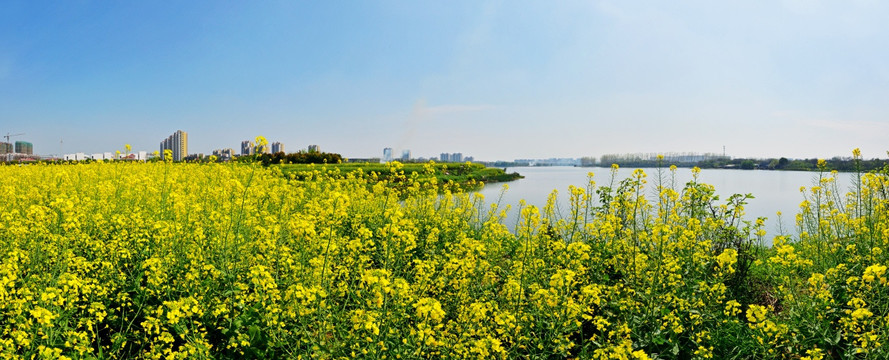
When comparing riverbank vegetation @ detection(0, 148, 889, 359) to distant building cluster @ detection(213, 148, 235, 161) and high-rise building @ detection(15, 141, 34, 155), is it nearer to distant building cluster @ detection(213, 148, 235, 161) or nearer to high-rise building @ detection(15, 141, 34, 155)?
distant building cluster @ detection(213, 148, 235, 161)

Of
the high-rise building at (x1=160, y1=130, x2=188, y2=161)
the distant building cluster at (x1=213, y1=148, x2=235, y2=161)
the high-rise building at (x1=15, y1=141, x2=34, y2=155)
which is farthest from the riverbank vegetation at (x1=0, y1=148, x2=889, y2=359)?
the high-rise building at (x1=15, y1=141, x2=34, y2=155)

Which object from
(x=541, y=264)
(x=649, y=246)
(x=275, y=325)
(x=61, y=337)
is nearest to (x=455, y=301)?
(x=541, y=264)

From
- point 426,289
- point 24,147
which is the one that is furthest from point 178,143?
point 24,147

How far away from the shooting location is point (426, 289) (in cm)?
363

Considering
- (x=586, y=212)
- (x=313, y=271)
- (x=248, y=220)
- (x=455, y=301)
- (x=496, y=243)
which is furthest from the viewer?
(x=586, y=212)

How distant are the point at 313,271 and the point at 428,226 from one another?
282 cm

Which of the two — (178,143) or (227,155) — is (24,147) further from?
(227,155)

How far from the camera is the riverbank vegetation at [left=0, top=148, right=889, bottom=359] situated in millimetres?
2869

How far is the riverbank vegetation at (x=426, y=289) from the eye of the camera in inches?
113

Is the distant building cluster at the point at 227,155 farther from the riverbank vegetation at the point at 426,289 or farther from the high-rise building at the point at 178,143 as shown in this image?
the high-rise building at the point at 178,143

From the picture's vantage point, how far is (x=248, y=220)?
4.63 m

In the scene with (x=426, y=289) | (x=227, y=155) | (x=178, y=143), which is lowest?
(x=426, y=289)

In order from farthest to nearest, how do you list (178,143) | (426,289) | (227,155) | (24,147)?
(24,147)
(178,143)
(227,155)
(426,289)

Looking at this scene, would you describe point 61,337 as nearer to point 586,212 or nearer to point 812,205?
point 586,212
